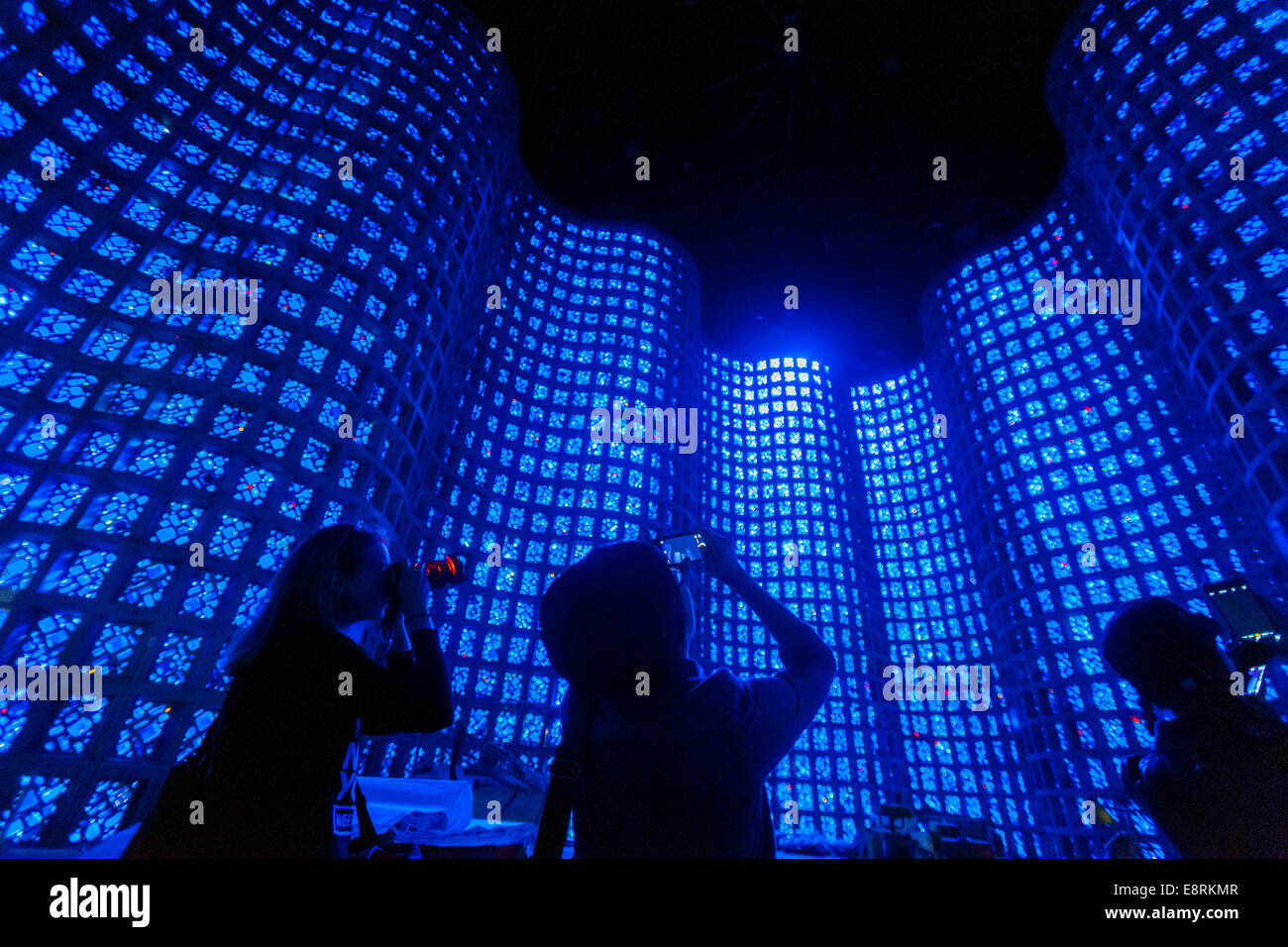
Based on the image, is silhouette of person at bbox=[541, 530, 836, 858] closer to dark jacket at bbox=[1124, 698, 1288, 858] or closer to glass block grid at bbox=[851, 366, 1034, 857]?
dark jacket at bbox=[1124, 698, 1288, 858]

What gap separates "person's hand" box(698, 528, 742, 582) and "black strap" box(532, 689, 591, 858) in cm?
85

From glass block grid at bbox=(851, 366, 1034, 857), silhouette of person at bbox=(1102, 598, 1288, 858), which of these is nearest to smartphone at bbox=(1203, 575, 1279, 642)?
silhouette of person at bbox=(1102, 598, 1288, 858)

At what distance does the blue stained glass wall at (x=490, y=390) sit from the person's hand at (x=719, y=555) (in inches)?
360

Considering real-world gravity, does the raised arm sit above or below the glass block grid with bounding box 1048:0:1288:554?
below

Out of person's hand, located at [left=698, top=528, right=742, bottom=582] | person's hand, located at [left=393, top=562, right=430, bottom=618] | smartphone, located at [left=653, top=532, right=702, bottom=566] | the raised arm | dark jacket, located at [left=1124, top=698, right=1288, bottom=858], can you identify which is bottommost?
dark jacket, located at [left=1124, top=698, right=1288, bottom=858]

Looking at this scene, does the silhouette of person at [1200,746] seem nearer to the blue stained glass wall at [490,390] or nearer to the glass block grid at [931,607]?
the blue stained glass wall at [490,390]

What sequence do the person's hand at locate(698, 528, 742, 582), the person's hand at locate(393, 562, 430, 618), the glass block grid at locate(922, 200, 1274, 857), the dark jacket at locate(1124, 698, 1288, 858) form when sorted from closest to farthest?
the dark jacket at locate(1124, 698, 1288, 858), the person's hand at locate(698, 528, 742, 582), the person's hand at locate(393, 562, 430, 618), the glass block grid at locate(922, 200, 1274, 857)

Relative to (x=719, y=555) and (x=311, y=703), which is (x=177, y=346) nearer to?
(x=311, y=703)

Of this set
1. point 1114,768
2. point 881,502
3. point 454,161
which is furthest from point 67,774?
point 881,502

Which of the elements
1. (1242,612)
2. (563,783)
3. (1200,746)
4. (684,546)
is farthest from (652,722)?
(1242,612)

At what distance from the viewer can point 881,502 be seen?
135 feet

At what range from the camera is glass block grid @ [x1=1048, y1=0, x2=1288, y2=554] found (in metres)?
13.5

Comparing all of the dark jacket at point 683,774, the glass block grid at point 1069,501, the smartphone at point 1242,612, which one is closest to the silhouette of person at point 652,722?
the dark jacket at point 683,774

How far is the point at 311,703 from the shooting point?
6.18ft
